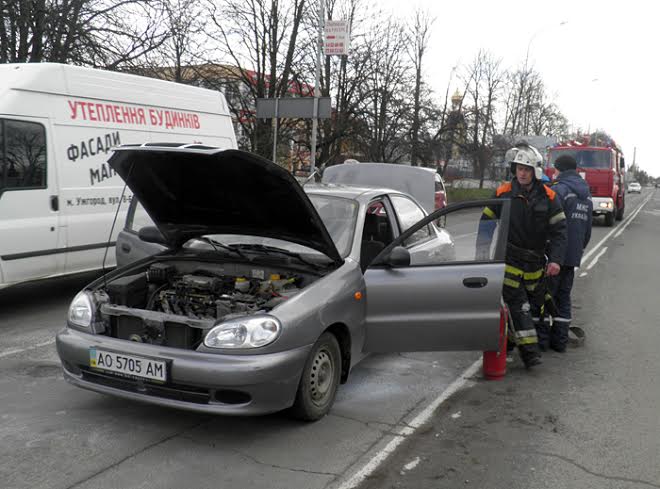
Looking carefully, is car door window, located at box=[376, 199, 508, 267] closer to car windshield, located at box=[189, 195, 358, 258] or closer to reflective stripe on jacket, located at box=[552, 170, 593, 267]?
car windshield, located at box=[189, 195, 358, 258]

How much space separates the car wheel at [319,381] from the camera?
3.86m

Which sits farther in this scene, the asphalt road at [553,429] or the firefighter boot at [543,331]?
the firefighter boot at [543,331]

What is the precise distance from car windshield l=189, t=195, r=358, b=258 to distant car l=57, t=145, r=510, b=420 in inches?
0.4

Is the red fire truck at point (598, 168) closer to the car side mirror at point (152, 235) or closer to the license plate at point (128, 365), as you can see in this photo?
the car side mirror at point (152, 235)

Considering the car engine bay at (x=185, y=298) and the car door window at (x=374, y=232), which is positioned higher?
the car door window at (x=374, y=232)

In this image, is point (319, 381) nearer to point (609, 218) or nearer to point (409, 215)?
point (409, 215)

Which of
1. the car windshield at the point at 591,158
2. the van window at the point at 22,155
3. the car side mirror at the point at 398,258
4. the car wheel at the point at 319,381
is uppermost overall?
the car windshield at the point at 591,158

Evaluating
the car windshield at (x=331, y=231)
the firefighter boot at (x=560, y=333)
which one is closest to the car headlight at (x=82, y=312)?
the car windshield at (x=331, y=231)

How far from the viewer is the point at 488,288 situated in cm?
453

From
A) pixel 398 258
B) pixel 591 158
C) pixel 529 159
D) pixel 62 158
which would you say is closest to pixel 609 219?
pixel 591 158

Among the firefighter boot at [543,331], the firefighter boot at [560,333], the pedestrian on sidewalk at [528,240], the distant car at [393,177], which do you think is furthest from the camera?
the distant car at [393,177]

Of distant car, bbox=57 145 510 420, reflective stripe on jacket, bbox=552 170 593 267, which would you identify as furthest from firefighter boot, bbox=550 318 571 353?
distant car, bbox=57 145 510 420

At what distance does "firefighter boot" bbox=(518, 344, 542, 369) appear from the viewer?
5.31 meters

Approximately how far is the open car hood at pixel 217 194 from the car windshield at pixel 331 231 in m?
0.09
